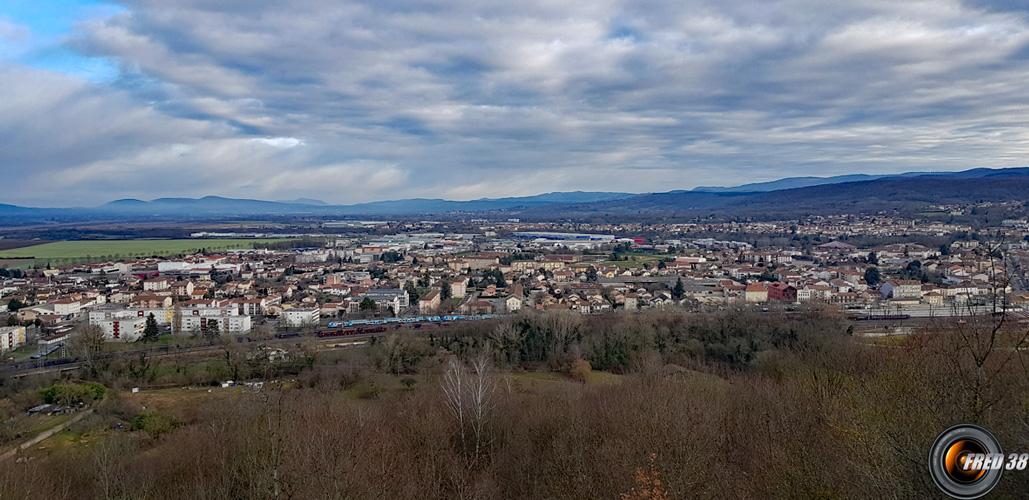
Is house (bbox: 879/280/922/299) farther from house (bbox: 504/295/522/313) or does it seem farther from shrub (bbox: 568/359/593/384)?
shrub (bbox: 568/359/593/384)

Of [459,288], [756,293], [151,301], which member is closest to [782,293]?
[756,293]

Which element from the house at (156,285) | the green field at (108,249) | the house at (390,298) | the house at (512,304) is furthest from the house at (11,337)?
the green field at (108,249)

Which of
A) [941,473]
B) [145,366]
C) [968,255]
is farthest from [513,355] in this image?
[968,255]

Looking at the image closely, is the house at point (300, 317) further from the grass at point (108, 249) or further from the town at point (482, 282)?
the grass at point (108, 249)

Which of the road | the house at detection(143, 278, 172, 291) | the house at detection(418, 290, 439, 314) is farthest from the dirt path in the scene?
the house at detection(143, 278, 172, 291)

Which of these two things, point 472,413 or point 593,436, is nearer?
point 593,436

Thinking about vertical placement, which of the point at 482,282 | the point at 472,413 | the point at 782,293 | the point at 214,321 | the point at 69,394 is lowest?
the point at 782,293

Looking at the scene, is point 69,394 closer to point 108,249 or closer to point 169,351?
point 169,351
